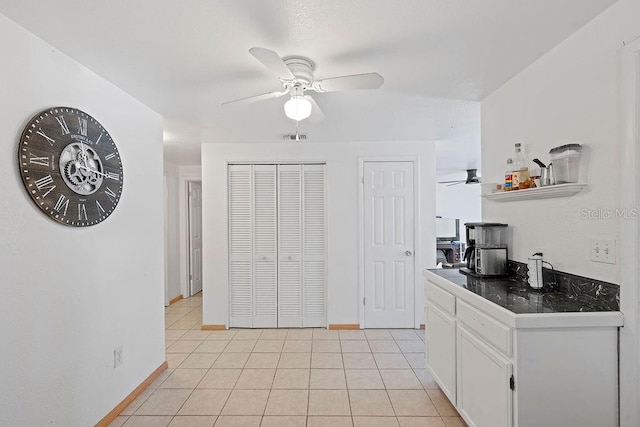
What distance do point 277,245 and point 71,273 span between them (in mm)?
2235

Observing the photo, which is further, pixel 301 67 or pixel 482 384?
pixel 301 67

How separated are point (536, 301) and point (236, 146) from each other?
3284 mm

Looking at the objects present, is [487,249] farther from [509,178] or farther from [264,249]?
[264,249]

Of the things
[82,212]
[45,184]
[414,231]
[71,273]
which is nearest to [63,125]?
[45,184]

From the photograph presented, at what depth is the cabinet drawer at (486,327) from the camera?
1.44 meters

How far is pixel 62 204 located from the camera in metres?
1.68

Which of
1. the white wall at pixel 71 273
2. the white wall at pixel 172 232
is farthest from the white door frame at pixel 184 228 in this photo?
the white wall at pixel 71 273

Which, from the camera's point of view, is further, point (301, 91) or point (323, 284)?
point (323, 284)

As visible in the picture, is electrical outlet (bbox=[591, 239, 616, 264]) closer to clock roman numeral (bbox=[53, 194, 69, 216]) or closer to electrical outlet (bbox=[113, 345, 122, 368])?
clock roman numeral (bbox=[53, 194, 69, 216])

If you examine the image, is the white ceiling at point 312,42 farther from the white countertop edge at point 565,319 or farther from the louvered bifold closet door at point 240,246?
the white countertop edge at point 565,319

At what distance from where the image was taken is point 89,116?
191 cm

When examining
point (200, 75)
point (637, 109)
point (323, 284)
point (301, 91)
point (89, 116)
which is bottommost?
point (323, 284)

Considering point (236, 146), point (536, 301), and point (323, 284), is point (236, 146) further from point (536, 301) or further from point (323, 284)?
point (536, 301)

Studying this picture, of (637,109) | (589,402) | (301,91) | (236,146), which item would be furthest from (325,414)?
(236,146)
